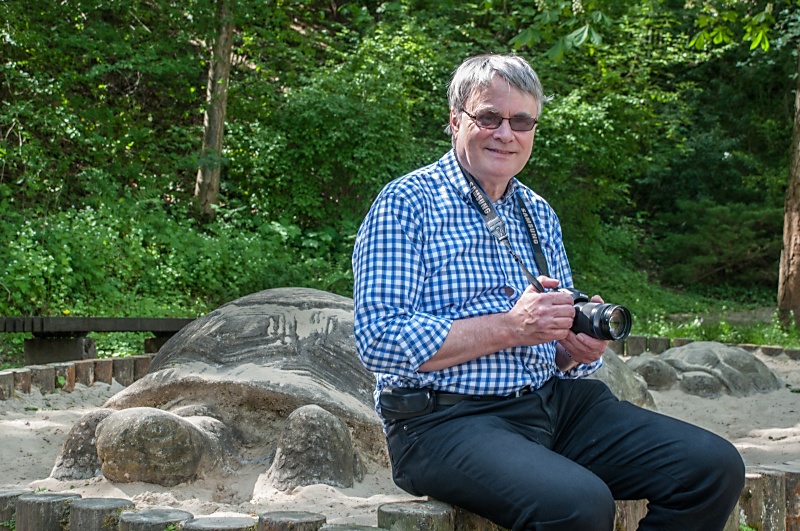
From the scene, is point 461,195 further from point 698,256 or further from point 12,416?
point 698,256

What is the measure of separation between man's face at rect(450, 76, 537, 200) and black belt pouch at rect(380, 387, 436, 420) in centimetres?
68

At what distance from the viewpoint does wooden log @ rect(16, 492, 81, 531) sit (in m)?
2.65

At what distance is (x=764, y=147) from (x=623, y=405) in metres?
17.4

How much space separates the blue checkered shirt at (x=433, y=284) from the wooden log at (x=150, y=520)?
2.10 ft

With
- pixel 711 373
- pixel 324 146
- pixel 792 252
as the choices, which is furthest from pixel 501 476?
pixel 324 146

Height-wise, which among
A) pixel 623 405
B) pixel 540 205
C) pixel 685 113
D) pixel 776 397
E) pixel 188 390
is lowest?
A: pixel 776 397

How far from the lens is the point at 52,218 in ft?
30.0

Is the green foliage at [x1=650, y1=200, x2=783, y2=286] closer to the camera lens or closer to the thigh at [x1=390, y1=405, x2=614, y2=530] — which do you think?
the camera lens

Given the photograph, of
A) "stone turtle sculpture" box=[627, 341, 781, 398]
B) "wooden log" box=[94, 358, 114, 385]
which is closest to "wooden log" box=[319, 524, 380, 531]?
"wooden log" box=[94, 358, 114, 385]

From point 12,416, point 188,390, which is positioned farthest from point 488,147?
point 12,416

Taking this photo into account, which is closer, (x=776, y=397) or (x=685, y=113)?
(x=776, y=397)

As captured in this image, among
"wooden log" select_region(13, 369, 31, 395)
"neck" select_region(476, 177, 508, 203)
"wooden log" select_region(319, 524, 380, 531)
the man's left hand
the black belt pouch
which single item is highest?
"neck" select_region(476, 177, 508, 203)

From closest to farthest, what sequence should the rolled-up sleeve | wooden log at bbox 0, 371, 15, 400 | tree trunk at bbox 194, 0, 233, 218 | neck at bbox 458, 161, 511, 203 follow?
the rolled-up sleeve < neck at bbox 458, 161, 511, 203 < wooden log at bbox 0, 371, 15, 400 < tree trunk at bbox 194, 0, 233, 218

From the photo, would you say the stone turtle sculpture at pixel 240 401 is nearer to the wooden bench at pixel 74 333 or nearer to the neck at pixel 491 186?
the neck at pixel 491 186
